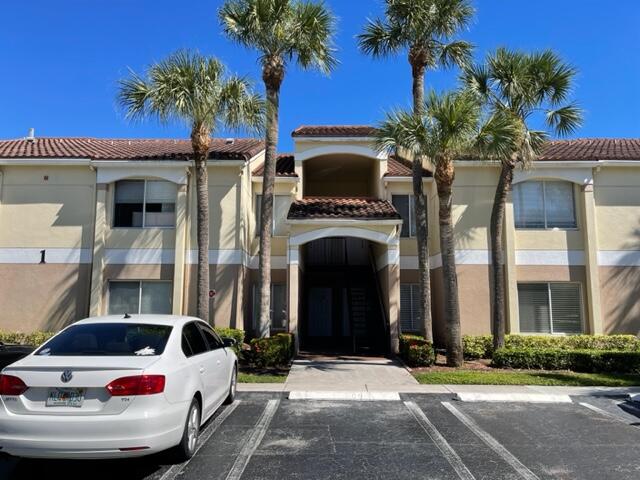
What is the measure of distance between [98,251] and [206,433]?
34.9 feet

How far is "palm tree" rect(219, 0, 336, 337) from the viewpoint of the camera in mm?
13945

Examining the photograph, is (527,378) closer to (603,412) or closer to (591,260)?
(603,412)

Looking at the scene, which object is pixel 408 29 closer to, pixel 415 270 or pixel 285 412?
pixel 415 270

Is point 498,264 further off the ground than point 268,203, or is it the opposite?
point 268,203

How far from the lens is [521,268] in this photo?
52.8 feet

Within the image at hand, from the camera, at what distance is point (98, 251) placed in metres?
15.6

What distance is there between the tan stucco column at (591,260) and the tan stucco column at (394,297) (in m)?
6.28

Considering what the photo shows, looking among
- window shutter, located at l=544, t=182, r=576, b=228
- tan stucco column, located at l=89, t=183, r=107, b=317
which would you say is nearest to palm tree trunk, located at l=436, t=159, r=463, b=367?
window shutter, located at l=544, t=182, r=576, b=228

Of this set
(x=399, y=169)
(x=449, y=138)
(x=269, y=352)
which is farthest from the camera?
(x=399, y=169)

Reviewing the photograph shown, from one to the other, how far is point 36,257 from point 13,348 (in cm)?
839

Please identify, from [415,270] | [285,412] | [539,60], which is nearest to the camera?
[285,412]

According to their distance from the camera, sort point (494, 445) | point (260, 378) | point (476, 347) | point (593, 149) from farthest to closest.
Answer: point (593, 149), point (476, 347), point (260, 378), point (494, 445)

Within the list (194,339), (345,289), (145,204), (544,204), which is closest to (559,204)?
(544,204)

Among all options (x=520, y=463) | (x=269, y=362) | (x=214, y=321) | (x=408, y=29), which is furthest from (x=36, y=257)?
(x=520, y=463)
